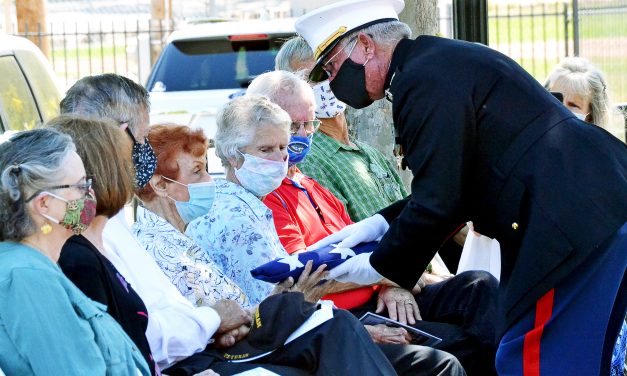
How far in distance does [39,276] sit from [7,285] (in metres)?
0.08

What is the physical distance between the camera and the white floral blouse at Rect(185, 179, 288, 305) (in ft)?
15.0

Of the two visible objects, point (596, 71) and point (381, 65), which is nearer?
point (381, 65)

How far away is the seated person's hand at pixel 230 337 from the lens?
4.08 meters

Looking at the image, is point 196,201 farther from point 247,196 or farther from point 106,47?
point 106,47

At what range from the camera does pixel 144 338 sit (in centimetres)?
361

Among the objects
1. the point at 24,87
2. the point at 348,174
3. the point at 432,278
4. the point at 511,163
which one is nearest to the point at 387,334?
the point at 432,278

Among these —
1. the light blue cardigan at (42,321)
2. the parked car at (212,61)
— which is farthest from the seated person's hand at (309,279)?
the parked car at (212,61)

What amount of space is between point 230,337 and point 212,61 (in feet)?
29.8

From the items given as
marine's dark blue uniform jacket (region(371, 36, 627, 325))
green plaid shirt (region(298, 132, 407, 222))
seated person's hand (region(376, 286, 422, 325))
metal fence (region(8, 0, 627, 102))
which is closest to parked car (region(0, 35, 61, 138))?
metal fence (region(8, 0, 627, 102))

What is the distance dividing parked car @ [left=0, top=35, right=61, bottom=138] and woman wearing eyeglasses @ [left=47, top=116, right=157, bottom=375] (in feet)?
14.9

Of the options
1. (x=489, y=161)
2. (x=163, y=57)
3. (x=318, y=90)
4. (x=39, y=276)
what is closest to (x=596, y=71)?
(x=318, y=90)

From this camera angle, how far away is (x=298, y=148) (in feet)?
17.5

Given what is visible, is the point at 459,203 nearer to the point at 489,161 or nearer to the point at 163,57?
the point at 489,161

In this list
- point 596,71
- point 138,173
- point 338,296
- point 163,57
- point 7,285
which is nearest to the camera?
point 7,285
